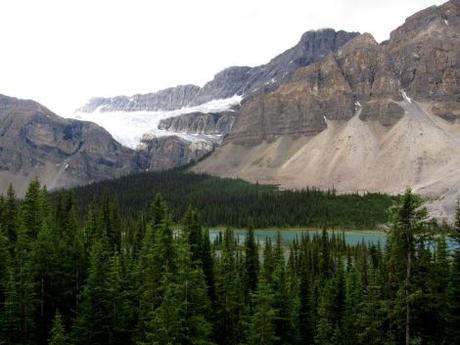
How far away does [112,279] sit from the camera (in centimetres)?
4166

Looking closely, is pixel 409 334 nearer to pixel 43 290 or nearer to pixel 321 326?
pixel 321 326

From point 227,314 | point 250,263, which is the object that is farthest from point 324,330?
point 250,263

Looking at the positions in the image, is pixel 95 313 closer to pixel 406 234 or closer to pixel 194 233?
pixel 194 233

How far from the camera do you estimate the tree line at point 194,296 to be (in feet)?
92.9

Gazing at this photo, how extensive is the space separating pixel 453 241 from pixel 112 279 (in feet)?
82.4

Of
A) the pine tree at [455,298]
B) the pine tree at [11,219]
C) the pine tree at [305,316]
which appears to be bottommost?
the pine tree at [305,316]

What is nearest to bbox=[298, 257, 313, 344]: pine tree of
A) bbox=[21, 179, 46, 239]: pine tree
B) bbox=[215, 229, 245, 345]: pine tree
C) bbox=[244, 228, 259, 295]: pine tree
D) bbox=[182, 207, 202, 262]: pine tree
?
bbox=[215, 229, 245, 345]: pine tree

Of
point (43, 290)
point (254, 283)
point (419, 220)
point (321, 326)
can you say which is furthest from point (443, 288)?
point (254, 283)

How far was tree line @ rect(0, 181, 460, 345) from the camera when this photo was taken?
28.3 meters

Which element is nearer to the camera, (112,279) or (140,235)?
(112,279)

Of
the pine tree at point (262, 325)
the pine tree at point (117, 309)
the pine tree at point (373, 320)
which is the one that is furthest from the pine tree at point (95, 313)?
the pine tree at point (373, 320)

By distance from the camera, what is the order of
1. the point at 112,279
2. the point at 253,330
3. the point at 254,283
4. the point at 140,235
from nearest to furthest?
the point at 253,330 < the point at 112,279 < the point at 254,283 < the point at 140,235

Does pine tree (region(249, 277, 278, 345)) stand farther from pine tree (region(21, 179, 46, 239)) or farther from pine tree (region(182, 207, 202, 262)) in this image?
pine tree (region(21, 179, 46, 239))

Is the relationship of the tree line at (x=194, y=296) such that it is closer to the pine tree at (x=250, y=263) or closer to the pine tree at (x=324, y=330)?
the pine tree at (x=324, y=330)
